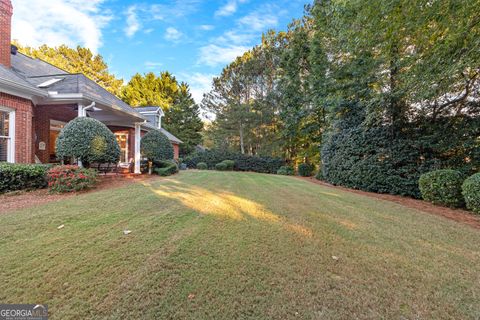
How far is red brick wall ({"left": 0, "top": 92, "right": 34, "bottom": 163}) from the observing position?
630cm

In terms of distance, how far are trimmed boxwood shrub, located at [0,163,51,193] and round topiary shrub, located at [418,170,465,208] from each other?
11.6m

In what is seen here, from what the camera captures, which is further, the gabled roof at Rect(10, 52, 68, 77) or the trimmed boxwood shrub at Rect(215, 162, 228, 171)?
the trimmed boxwood shrub at Rect(215, 162, 228, 171)

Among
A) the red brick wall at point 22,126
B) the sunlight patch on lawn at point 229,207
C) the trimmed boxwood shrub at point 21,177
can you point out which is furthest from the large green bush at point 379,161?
the red brick wall at point 22,126

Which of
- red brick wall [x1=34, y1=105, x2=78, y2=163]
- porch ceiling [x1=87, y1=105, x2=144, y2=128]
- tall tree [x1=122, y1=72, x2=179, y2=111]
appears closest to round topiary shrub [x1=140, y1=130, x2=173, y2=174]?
porch ceiling [x1=87, y1=105, x2=144, y2=128]

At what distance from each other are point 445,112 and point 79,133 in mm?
12721

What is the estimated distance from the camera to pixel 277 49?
787 inches

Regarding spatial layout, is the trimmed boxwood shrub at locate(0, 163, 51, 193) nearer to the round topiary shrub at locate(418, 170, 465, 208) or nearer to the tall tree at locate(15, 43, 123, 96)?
the round topiary shrub at locate(418, 170, 465, 208)

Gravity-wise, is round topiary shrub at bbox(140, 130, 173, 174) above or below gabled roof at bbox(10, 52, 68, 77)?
below

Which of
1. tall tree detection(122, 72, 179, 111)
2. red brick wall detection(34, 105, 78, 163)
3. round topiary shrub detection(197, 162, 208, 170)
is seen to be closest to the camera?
red brick wall detection(34, 105, 78, 163)

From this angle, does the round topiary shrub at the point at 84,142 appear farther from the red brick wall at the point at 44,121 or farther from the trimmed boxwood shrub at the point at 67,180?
the red brick wall at the point at 44,121

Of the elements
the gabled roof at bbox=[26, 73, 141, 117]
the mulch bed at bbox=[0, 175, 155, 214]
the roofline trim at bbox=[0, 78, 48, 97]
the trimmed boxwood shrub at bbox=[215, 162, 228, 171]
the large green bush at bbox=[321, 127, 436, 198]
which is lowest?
the mulch bed at bbox=[0, 175, 155, 214]

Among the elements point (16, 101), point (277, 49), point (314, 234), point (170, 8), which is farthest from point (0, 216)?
point (277, 49)

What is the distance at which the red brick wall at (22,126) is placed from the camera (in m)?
6.30

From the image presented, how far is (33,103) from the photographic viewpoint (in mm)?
7238
